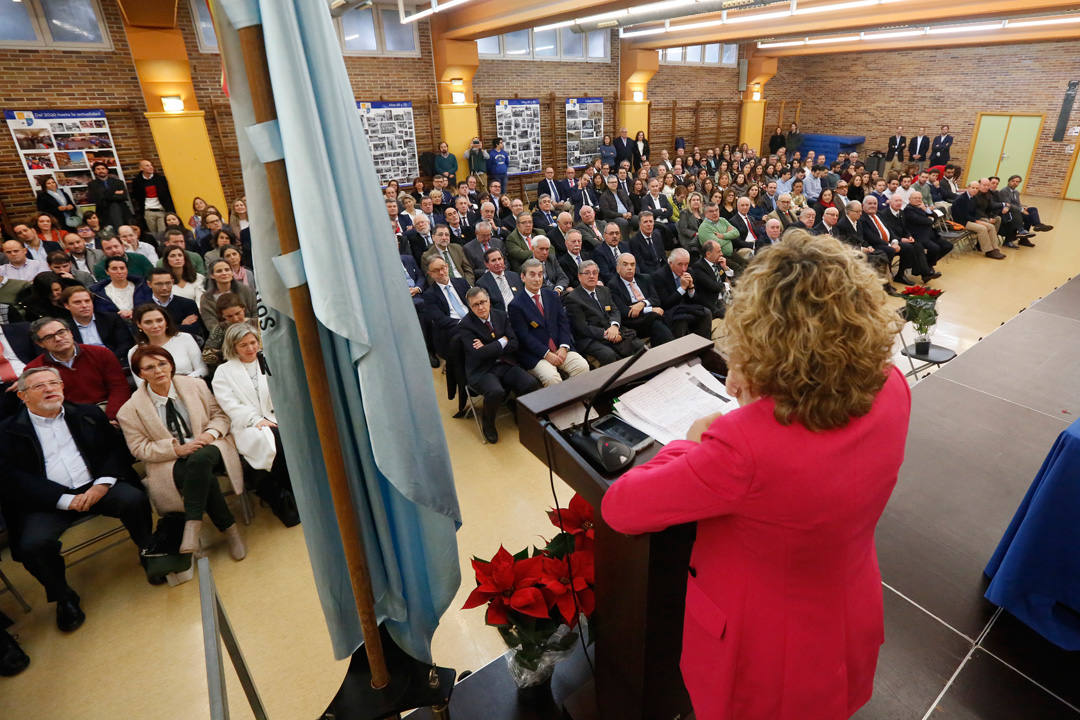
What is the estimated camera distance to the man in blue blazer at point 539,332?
4086 mm

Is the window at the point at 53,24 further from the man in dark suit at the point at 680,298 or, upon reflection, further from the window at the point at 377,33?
the man in dark suit at the point at 680,298

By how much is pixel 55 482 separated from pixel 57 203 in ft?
21.9

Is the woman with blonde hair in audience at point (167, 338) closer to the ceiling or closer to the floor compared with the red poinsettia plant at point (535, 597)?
closer to the ceiling

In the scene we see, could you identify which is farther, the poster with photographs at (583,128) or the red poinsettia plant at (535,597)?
the poster with photographs at (583,128)

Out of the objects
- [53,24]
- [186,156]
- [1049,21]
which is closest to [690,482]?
[186,156]

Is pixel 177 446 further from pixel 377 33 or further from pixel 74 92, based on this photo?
pixel 377 33

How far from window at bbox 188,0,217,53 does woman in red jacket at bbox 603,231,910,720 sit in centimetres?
1032

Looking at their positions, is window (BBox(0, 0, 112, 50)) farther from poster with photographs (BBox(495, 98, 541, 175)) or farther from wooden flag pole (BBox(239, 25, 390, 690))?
wooden flag pole (BBox(239, 25, 390, 690))

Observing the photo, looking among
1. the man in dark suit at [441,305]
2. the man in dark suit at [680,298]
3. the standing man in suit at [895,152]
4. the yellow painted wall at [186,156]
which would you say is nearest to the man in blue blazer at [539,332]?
the man in dark suit at [441,305]

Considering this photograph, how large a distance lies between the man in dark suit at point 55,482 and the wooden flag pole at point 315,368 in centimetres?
213

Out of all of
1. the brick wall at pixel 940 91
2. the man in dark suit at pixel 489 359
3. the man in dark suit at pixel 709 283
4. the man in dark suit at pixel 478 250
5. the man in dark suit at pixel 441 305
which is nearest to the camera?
the man in dark suit at pixel 489 359

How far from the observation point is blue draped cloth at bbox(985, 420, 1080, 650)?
187 cm

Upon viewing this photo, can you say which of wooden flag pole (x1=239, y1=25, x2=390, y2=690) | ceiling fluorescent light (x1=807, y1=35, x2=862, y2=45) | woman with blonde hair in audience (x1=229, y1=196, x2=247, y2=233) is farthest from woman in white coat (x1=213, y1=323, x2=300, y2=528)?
ceiling fluorescent light (x1=807, y1=35, x2=862, y2=45)

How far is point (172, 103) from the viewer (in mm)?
7625
